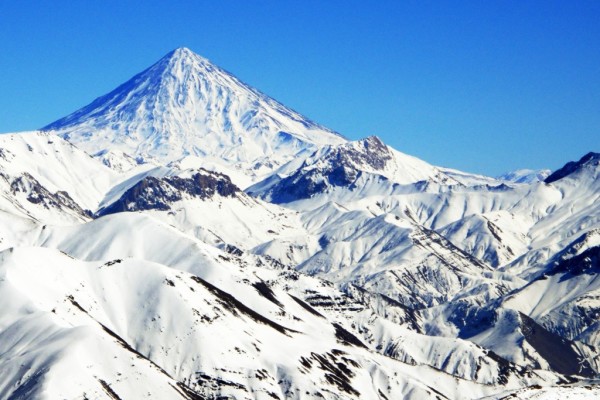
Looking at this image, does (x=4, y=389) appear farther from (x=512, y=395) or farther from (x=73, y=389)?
(x=512, y=395)

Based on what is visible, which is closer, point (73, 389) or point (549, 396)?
point (549, 396)

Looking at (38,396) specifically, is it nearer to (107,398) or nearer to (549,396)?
(107,398)

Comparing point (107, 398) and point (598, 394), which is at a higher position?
point (598, 394)

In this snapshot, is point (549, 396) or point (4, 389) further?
point (4, 389)

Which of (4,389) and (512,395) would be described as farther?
(4,389)

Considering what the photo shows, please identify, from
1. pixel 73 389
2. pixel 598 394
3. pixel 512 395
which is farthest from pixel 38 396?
pixel 598 394

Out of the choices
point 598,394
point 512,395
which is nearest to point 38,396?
point 512,395

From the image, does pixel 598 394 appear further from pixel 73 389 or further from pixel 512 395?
pixel 73 389

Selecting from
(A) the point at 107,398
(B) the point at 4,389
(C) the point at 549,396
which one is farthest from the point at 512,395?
(B) the point at 4,389
